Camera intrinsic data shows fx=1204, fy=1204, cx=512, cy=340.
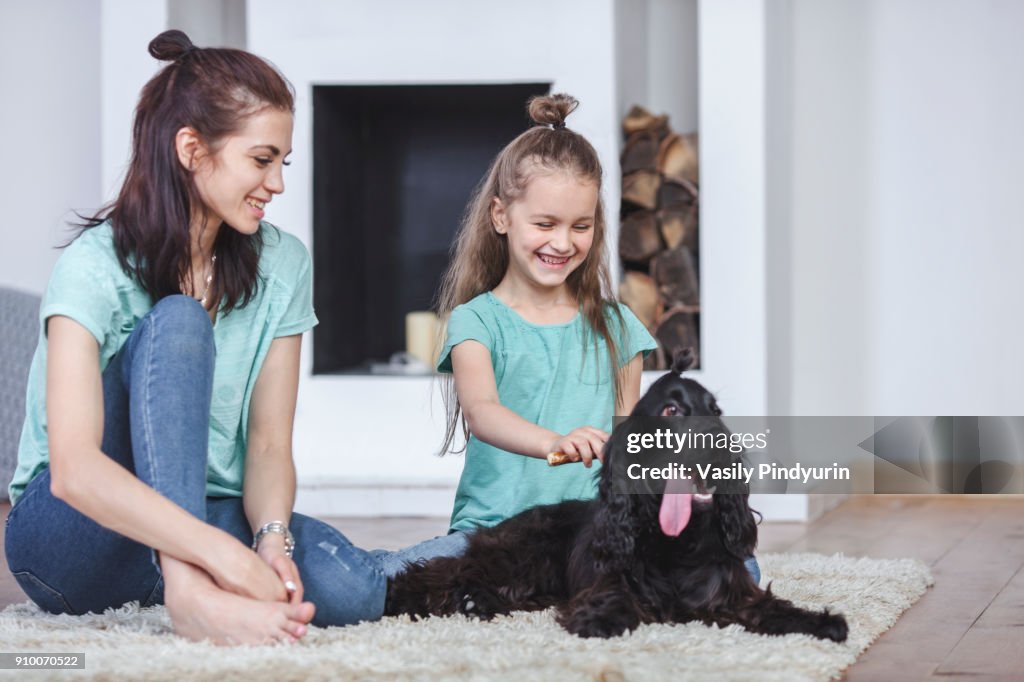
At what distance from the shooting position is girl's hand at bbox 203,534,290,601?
142 centimetres

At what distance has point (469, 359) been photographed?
188 cm

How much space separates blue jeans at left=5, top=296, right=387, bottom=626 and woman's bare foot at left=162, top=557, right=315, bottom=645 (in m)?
0.08

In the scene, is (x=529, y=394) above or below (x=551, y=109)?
below

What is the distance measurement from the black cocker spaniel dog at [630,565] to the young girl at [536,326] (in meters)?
0.11

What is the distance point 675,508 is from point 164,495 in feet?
2.08

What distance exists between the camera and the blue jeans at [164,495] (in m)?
1.46

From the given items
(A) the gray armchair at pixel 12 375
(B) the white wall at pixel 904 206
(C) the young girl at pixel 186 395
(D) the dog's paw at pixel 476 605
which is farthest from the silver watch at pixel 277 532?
(B) the white wall at pixel 904 206

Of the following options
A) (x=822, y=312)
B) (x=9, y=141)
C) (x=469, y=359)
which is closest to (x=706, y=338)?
(x=822, y=312)

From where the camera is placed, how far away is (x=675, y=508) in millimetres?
1543

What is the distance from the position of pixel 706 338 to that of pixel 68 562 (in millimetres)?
1973

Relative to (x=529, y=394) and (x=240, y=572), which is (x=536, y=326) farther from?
(x=240, y=572)

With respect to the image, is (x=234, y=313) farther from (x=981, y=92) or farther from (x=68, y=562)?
(x=981, y=92)

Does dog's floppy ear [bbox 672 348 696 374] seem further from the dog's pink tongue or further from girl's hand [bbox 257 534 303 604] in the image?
girl's hand [bbox 257 534 303 604]

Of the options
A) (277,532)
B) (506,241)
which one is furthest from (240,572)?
(506,241)
